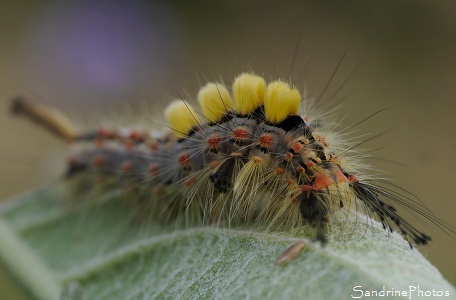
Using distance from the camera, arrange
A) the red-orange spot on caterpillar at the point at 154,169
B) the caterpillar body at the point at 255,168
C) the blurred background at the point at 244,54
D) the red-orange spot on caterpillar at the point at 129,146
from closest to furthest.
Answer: the caterpillar body at the point at 255,168 < the red-orange spot on caterpillar at the point at 154,169 < the red-orange spot on caterpillar at the point at 129,146 < the blurred background at the point at 244,54

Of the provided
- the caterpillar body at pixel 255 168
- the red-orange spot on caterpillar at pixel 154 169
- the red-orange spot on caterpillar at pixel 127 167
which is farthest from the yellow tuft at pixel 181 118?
the red-orange spot on caterpillar at pixel 127 167

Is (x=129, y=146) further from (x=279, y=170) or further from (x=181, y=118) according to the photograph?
(x=279, y=170)

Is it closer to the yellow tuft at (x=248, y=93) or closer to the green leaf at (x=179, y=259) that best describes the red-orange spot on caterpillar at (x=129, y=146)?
the green leaf at (x=179, y=259)

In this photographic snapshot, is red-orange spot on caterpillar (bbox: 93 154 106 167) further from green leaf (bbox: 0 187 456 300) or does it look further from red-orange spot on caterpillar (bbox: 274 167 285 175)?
red-orange spot on caterpillar (bbox: 274 167 285 175)

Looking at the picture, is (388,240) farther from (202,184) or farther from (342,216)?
(202,184)

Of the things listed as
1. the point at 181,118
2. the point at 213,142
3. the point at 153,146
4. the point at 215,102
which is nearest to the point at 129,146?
the point at 153,146

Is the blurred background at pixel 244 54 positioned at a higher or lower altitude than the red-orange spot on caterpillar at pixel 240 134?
higher

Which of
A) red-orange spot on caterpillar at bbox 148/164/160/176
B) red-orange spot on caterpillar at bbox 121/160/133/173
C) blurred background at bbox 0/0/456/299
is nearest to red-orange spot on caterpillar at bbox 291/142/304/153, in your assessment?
red-orange spot on caterpillar at bbox 148/164/160/176
